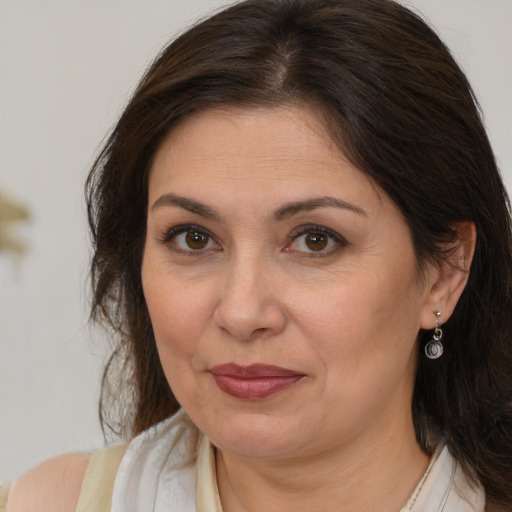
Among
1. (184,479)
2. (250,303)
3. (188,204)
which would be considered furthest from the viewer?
(184,479)

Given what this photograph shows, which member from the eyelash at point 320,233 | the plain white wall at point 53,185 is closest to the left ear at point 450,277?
the eyelash at point 320,233

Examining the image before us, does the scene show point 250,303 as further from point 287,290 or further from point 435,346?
point 435,346

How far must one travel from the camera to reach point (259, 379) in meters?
2.22

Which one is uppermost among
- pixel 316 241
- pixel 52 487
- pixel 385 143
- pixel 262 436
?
pixel 385 143

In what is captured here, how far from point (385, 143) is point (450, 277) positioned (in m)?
0.35

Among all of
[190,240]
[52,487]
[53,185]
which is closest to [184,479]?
[52,487]

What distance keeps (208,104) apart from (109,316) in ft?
2.62

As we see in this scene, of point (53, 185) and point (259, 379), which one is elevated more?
point (53, 185)

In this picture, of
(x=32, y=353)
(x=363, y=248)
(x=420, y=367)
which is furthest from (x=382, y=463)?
(x=32, y=353)

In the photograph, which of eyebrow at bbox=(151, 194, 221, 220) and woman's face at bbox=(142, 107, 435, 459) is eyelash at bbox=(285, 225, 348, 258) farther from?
eyebrow at bbox=(151, 194, 221, 220)

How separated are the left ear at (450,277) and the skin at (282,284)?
0.01 meters

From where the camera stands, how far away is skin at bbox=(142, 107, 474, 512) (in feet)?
7.18

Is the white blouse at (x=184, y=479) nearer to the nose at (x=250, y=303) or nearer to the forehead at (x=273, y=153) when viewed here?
the nose at (x=250, y=303)

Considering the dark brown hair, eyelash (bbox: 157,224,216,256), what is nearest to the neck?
the dark brown hair
